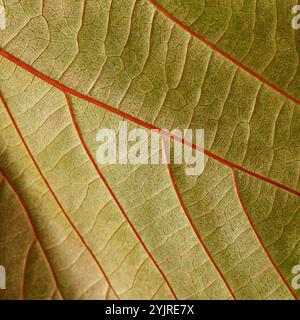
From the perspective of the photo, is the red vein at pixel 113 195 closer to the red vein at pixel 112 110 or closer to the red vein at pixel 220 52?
the red vein at pixel 112 110

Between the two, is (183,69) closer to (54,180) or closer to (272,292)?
(54,180)

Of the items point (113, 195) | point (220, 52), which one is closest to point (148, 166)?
point (113, 195)

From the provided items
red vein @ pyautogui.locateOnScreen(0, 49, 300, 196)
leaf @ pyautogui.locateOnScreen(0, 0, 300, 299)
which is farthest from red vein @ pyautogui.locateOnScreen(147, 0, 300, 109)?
red vein @ pyautogui.locateOnScreen(0, 49, 300, 196)

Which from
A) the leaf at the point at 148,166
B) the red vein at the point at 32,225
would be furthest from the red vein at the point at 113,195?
the red vein at the point at 32,225

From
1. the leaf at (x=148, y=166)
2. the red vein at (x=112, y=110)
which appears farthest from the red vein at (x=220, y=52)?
the red vein at (x=112, y=110)

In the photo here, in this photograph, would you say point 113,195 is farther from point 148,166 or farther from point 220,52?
point 220,52

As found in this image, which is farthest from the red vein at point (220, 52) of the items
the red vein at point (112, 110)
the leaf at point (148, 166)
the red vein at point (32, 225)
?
the red vein at point (32, 225)

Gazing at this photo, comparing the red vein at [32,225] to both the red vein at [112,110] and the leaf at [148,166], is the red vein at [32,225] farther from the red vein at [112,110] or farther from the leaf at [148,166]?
the red vein at [112,110]
